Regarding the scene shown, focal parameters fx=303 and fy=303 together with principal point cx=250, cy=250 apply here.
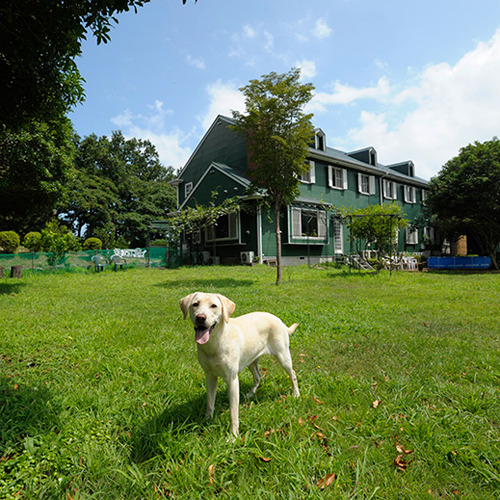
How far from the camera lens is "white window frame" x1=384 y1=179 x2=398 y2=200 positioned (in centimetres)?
2588

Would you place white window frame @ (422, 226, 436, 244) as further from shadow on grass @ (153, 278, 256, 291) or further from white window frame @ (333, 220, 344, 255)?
shadow on grass @ (153, 278, 256, 291)

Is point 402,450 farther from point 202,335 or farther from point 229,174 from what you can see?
point 229,174

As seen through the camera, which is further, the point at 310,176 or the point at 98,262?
the point at 310,176

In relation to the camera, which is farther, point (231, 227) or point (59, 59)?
point (231, 227)

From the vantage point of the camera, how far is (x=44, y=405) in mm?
2668

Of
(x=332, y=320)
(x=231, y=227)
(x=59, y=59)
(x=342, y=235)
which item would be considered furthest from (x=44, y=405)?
(x=342, y=235)

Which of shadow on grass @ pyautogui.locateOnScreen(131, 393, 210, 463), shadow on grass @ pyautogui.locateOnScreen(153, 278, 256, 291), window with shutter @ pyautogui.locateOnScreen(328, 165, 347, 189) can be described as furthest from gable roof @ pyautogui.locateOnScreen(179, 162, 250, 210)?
shadow on grass @ pyautogui.locateOnScreen(131, 393, 210, 463)

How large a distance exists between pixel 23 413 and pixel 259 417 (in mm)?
1992

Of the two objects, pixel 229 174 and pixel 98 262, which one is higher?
pixel 229 174

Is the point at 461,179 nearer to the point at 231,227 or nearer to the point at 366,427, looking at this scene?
the point at 231,227

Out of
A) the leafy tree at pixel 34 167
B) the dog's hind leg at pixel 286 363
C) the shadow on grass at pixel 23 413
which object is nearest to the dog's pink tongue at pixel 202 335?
the dog's hind leg at pixel 286 363

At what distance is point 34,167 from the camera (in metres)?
9.30

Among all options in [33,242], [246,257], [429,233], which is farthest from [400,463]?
[429,233]

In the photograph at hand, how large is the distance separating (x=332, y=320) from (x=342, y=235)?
17372 mm
